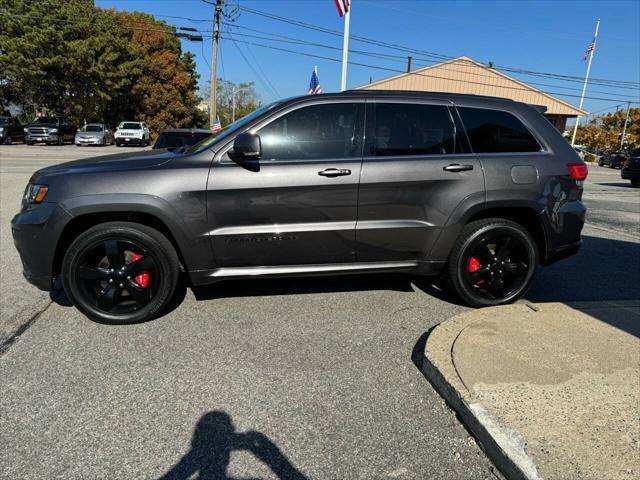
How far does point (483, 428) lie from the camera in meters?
2.33

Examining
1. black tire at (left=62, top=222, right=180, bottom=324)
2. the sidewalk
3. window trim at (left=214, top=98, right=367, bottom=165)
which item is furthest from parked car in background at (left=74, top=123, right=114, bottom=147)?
the sidewalk

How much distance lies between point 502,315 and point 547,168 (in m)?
1.39

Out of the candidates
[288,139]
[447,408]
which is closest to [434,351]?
[447,408]

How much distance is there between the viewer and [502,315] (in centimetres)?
369

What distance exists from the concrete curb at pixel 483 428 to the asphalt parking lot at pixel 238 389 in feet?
0.21

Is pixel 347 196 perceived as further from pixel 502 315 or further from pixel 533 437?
pixel 533 437

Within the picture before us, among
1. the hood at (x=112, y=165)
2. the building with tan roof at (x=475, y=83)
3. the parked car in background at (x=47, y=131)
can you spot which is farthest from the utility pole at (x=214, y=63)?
the hood at (x=112, y=165)

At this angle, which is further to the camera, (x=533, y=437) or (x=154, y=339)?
(x=154, y=339)

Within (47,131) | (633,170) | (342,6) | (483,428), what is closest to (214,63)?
(47,131)

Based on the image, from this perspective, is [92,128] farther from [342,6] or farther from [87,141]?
[342,6]

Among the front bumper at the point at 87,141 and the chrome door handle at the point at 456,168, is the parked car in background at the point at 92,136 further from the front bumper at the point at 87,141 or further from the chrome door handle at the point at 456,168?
the chrome door handle at the point at 456,168

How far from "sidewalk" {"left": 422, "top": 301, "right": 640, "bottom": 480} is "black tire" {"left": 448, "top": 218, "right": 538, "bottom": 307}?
0.31m

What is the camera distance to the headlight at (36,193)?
11.5ft

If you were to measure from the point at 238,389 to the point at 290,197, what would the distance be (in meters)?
1.53
